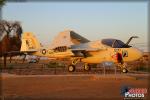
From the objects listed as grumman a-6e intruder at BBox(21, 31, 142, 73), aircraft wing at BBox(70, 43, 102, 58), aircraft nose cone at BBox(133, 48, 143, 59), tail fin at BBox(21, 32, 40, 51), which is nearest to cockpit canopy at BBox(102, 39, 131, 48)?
grumman a-6e intruder at BBox(21, 31, 142, 73)

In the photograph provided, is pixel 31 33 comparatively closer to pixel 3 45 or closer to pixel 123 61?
pixel 123 61

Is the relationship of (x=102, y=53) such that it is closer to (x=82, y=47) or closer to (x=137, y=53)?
(x=82, y=47)

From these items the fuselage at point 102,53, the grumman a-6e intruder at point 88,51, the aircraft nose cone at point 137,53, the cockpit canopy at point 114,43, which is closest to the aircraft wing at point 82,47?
the grumman a-6e intruder at point 88,51

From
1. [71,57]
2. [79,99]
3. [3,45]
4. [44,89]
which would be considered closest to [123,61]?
[71,57]

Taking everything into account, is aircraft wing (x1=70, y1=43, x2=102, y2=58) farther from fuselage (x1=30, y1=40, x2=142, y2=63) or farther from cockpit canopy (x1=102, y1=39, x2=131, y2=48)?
cockpit canopy (x1=102, y1=39, x2=131, y2=48)

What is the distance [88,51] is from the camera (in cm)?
3506

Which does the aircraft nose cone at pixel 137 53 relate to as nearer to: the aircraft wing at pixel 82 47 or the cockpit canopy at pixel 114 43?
the cockpit canopy at pixel 114 43

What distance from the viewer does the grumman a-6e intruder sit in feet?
109

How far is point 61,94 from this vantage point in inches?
639

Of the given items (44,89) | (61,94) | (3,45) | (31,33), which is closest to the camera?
(61,94)

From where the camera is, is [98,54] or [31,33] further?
[31,33]

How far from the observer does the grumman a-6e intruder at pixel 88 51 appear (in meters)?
33.3

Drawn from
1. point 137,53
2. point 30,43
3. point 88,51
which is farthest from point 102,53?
point 30,43

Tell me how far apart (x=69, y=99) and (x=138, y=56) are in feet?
65.1
